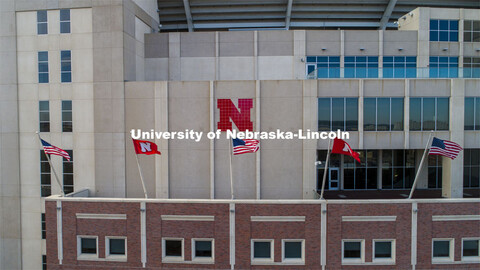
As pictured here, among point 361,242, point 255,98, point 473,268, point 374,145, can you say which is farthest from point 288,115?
point 473,268

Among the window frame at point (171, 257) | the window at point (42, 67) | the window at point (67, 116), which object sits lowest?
the window frame at point (171, 257)

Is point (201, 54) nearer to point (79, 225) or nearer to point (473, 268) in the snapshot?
point (79, 225)

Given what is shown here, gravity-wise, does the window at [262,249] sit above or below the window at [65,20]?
below

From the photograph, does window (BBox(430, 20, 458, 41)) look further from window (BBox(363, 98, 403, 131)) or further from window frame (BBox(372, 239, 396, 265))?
window frame (BBox(372, 239, 396, 265))

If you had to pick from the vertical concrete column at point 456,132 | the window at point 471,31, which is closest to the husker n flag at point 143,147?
the vertical concrete column at point 456,132

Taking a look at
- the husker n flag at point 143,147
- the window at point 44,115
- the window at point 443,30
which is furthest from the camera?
the window at point 443,30

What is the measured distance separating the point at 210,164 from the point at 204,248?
18.0 feet

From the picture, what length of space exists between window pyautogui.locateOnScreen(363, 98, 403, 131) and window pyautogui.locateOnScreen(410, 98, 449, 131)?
2.97 feet

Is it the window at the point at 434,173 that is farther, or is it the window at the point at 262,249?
the window at the point at 434,173

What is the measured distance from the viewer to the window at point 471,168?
22.0m

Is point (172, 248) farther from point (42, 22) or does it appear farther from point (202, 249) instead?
point (42, 22)

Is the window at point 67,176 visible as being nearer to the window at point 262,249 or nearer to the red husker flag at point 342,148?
the window at point 262,249

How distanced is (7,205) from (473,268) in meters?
31.3

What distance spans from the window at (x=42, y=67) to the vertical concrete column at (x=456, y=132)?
93.9 feet
